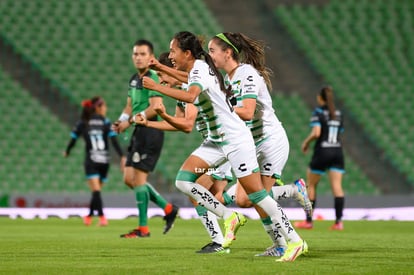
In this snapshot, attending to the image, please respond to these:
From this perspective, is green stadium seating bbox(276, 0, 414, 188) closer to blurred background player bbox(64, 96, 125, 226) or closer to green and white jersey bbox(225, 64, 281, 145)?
blurred background player bbox(64, 96, 125, 226)

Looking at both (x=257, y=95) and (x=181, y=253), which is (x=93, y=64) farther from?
(x=257, y=95)

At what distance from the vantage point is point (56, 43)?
72.2 feet

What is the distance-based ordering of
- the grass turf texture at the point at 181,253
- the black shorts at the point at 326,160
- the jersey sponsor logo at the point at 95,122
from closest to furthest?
the grass turf texture at the point at 181,253 < the black shorts at the point at 326,160 < the jersey sponsor logo at the point at 95,122

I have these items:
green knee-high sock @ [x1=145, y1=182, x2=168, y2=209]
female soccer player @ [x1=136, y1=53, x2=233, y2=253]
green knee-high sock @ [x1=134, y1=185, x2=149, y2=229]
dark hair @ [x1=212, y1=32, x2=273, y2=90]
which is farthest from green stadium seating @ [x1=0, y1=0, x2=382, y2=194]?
dark hair @ [x1=212, y1=32, x2=273, y2=90]

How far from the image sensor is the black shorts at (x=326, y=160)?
14.2 m

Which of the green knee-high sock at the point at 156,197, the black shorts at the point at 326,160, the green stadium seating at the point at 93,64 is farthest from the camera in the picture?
the green stadium seating at the point at 93,64

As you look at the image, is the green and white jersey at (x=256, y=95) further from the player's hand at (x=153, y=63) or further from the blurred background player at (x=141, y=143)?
the blurred background player at (x=141, y=143)

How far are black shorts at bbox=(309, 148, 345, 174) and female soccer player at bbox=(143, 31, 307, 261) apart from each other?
247 inches

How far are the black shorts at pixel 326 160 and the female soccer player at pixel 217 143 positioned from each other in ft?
20.6

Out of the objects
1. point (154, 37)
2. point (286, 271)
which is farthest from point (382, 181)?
point (286, 271)

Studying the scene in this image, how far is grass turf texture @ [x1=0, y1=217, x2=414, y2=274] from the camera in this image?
6703mm

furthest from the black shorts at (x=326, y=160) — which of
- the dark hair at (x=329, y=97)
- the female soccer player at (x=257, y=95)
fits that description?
the female soccer player at (x=257, y=95)

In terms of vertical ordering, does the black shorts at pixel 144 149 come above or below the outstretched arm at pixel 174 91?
below

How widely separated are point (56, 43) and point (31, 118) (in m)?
2.29
